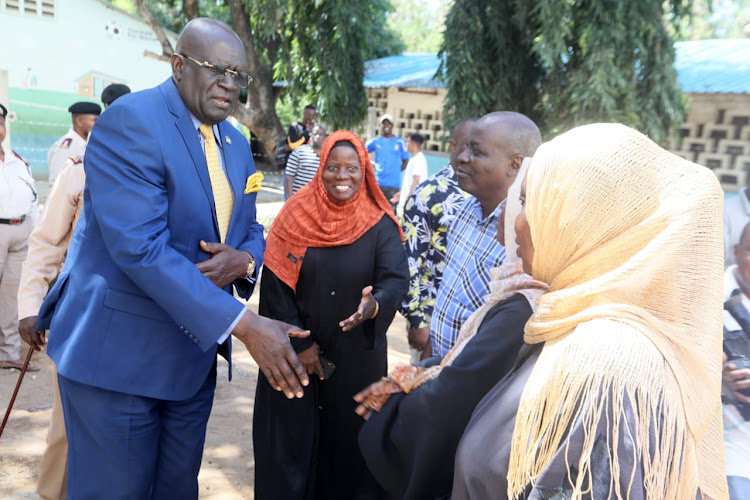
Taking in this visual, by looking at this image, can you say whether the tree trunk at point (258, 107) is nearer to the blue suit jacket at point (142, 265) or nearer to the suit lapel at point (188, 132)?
the suit lapel at point (188, 132)

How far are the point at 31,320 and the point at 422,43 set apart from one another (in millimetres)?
46781

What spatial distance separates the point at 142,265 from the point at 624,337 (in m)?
1.40

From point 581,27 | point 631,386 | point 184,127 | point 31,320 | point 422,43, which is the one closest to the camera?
point 631,386

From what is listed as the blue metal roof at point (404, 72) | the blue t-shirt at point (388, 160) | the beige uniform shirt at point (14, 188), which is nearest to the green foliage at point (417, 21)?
the blue metal roof at point (404, 72)

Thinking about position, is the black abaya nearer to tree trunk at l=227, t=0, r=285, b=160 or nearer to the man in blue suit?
the man in blue suit

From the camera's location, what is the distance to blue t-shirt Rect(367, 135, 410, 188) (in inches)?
417

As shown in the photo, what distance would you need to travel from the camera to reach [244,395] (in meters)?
4.73

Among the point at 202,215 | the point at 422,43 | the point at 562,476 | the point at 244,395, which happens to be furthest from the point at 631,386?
the point at 422,43

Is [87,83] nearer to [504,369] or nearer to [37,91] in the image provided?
[37,91]

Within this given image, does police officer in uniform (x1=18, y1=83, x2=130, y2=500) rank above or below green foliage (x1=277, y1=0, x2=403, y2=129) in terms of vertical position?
below

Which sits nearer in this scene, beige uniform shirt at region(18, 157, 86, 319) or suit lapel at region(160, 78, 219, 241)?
suit lapel at region(160, 78, 219, 241)

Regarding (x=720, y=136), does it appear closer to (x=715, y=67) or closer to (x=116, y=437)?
(x=715, y=67)

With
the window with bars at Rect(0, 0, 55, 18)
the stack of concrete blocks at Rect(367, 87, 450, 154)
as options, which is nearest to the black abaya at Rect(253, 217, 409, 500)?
the stack of concrete blocks at Rect(367, 87, 450, 154)

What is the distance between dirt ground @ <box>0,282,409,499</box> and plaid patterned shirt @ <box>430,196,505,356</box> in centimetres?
153
